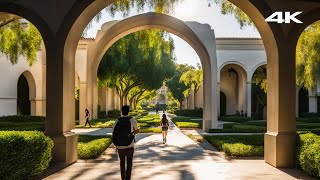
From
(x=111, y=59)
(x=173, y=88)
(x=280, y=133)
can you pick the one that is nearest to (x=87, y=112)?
(x=111, y=59)

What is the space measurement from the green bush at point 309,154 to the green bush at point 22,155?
5705 mm

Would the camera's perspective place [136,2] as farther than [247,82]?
No

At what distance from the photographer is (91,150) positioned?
11672mm

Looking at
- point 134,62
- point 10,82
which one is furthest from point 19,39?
point 134,62

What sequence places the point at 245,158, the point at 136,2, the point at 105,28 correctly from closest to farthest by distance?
the point at 245,158 → the point at 136,2 → the point at 105,28

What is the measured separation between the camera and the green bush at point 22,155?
696 centimetres

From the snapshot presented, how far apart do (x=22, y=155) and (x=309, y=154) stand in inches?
233

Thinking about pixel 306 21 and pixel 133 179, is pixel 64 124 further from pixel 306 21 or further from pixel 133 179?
pixel 306 21

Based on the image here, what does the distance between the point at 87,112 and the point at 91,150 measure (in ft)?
46.2

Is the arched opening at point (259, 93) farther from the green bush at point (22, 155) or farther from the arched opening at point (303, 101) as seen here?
the green bush at point (22, 155)

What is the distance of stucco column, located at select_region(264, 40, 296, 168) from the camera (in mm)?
9602

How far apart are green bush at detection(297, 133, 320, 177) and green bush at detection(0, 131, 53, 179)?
5.70 metres

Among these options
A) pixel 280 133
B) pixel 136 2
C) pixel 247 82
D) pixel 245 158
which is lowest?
pixel 245 158

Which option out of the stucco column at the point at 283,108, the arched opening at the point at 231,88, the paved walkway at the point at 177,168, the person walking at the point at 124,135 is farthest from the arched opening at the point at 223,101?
the person walking at the point at 124,135
